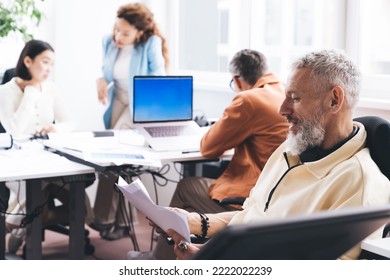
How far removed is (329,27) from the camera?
156 inches

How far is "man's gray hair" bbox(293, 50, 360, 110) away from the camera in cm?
205

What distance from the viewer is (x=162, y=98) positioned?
3621 mm

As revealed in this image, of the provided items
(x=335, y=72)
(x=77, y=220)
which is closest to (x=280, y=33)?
(x=77, y=220)

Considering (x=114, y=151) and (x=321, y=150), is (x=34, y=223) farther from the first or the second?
(x=321, y=150)

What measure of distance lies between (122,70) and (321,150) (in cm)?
269

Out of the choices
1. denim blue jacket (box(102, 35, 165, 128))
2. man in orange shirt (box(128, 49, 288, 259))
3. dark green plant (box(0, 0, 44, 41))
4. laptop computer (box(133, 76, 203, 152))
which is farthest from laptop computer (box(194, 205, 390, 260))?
dark green plant (box(0, 0, 44, 41))

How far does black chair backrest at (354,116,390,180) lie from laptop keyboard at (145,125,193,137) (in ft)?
5.42

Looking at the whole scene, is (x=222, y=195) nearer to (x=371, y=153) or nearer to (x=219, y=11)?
(x=371, y=153)

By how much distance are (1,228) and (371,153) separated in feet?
5.75

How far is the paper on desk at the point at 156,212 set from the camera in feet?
6.33

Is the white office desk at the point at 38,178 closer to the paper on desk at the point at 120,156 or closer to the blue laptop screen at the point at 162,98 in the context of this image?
the paper on desk at the point at 120,156

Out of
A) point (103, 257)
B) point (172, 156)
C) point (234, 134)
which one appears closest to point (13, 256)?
point (103, 257)

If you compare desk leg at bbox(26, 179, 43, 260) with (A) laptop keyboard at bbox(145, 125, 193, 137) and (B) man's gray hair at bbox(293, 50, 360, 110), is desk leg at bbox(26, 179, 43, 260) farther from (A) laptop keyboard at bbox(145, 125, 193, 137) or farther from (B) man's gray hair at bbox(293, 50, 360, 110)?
(B) man's gray hair at bbox(293, 50, 360, 110)

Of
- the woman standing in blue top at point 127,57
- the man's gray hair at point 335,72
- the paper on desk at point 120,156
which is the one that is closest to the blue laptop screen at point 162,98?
the paper on desk at point 120,156
